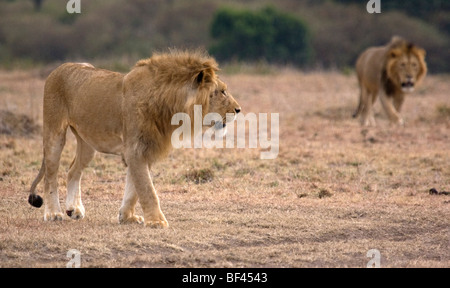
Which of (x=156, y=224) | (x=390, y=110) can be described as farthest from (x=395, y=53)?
(x=156, y=224)

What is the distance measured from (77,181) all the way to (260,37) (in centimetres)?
2553

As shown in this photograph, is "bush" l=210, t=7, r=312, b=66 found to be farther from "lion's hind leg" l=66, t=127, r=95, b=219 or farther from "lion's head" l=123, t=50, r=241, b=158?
"lion's head" l=123, t=50, r=241, b=158

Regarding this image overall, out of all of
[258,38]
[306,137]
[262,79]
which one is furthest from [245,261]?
[258,38]

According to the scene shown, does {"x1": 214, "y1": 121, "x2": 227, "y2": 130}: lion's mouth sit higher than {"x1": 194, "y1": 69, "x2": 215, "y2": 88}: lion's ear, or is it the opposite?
{"x1": 194, "y1": 69, "x2": 215, "y2": 88}: lion's ear

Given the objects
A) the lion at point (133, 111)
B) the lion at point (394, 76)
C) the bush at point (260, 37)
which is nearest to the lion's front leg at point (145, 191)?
the lion at point (133, 111)

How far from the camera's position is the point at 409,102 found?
A: 54.3 feet

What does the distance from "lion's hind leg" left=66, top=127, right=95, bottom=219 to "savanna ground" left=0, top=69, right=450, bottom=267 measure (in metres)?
0.08

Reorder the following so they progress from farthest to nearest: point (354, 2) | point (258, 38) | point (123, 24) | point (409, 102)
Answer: point (123, 24) → point (354, 2) → point (258, 38) → point (409, 102)

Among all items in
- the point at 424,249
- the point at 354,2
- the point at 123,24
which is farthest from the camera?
the point at 123,24

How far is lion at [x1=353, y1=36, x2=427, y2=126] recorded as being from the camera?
13219mm

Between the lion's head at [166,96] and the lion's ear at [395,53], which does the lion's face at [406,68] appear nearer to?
the lion's ear at [395,53]

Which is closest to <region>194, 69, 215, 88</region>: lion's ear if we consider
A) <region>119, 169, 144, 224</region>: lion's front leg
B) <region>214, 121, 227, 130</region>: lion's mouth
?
<region>214, 121, 227, 130</region>: lion's mouth
